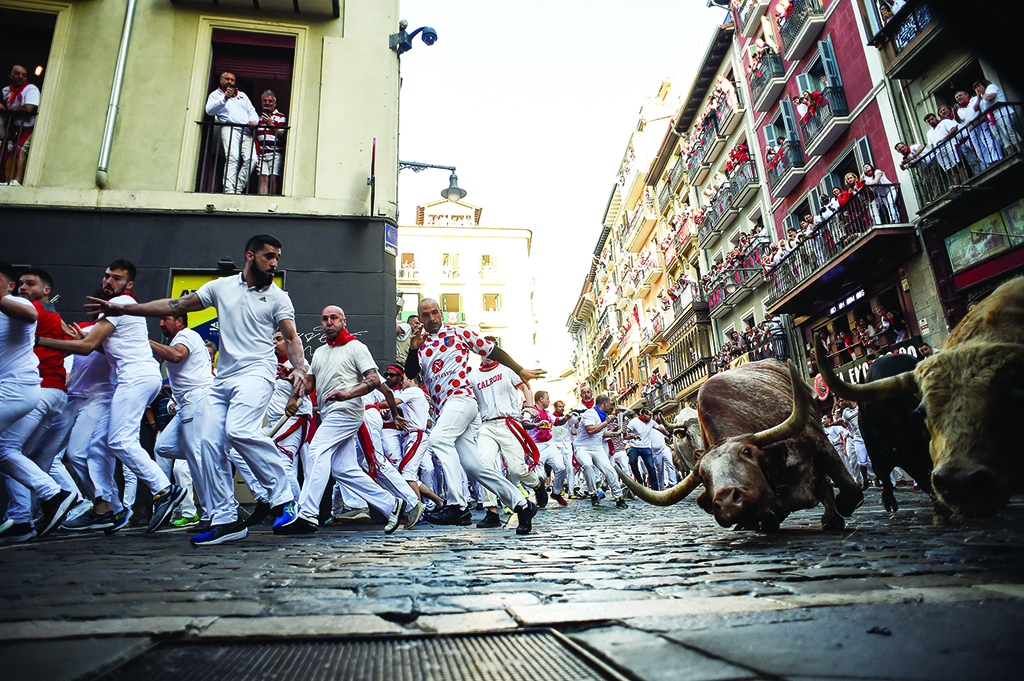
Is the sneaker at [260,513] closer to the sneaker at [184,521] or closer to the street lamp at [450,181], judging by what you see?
the sneaker at [184,521]

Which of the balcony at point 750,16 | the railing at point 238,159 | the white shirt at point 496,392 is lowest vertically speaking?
the white shirt at point 496,392

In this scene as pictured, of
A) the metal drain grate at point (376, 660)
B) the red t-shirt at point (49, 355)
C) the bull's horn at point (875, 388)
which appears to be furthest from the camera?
the red t-shirt at point (49, 355)

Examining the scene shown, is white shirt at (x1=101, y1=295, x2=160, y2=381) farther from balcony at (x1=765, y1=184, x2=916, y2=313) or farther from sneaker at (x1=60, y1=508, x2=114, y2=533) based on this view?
balcony at (x1=765, y1=184, x2=916, y2=313)

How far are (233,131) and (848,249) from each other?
16.1 m

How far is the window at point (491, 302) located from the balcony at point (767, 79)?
27.0m

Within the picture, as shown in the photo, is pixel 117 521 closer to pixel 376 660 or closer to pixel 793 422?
pixel 376 660

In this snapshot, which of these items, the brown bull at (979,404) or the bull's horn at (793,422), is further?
the bull's horn at (793,422)

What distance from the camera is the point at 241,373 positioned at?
484 cm

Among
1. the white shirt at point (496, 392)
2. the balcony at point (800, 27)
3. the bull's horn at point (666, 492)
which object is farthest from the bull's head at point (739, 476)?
the balcony at point (800, 27)

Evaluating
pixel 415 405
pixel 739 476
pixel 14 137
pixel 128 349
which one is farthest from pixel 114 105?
pixel 739 476

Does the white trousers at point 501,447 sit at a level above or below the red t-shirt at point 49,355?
below

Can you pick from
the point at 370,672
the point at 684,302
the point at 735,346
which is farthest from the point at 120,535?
the point at 684,302

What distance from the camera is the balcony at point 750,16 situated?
80.1 ft

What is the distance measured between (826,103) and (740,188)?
21.4 feet
